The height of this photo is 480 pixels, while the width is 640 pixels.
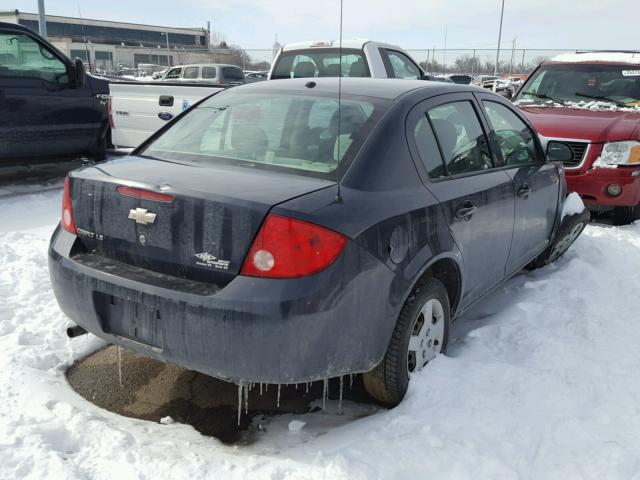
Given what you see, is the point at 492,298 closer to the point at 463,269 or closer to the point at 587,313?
the point at 587,313

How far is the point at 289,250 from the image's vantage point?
2309 mm

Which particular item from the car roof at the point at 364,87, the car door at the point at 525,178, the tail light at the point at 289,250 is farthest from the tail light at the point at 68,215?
the car door at the point at 525,178

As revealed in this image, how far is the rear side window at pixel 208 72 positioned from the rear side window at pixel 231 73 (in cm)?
45

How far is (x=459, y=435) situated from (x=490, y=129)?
2.03 metres

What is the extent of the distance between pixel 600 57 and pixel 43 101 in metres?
7.13

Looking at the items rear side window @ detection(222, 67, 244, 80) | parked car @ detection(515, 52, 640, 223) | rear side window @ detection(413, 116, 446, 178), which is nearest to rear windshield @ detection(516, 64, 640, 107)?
parked car @ detection(515, 52, 640, 223)

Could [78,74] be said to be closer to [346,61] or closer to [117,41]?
[346,61]

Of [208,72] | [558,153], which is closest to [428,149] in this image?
[558,153]

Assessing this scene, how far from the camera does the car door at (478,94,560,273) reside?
3.93m

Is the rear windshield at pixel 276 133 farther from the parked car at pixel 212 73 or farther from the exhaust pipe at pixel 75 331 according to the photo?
the parked car at pixel 212 73

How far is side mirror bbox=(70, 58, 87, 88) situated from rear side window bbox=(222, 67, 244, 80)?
15.2 m

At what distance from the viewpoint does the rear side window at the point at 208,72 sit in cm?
2231

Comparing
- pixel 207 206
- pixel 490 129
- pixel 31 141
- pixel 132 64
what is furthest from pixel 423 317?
pixel 132 64

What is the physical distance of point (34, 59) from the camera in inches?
277
